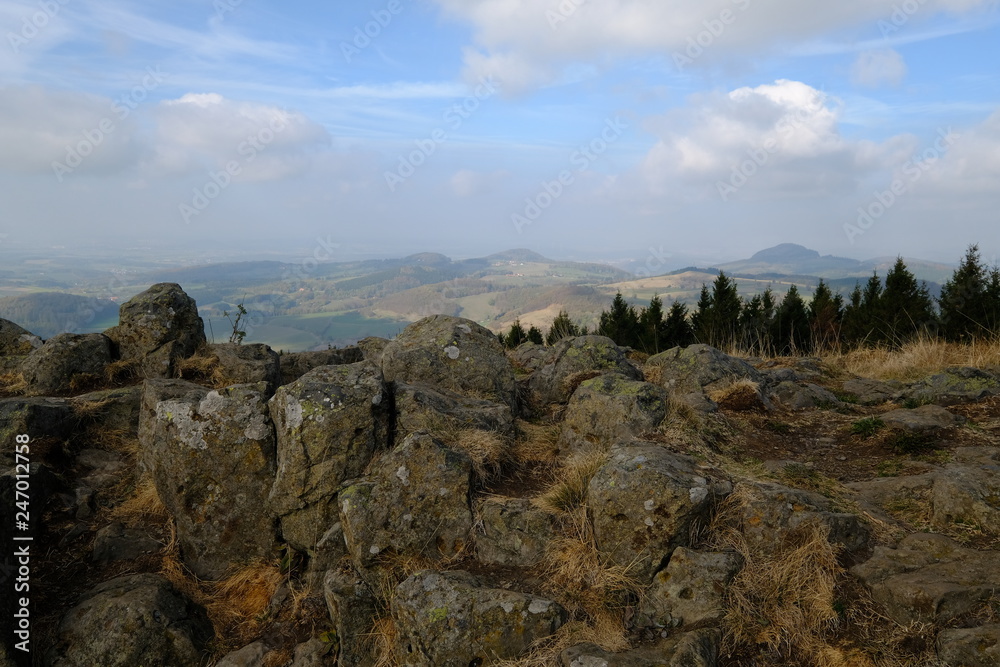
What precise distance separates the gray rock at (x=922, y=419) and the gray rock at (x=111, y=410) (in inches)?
492

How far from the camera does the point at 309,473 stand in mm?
7176

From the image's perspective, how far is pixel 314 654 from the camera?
6.18 meters

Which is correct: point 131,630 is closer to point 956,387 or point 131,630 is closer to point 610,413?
point 610,413

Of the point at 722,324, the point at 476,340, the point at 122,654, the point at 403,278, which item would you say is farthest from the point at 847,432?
the point at 403,278

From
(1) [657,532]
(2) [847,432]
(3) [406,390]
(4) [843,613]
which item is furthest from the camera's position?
(2) [847,432]

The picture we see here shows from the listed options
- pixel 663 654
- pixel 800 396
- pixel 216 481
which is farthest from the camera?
pixel 800 396

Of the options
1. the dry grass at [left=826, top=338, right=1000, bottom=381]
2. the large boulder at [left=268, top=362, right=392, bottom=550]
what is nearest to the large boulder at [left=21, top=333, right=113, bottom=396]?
the large boulder at [left=268, top=362, right=392, bottom=550]

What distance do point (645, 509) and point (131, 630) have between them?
19.6ft

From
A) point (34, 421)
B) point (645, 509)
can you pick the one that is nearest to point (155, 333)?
point (34, 421)

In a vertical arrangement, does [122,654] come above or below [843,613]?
below

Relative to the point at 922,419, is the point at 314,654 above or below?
below

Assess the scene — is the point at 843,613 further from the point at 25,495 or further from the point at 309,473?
the point at 25,495

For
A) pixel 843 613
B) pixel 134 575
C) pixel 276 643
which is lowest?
pixel 276 643

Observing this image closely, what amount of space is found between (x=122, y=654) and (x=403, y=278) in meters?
193
